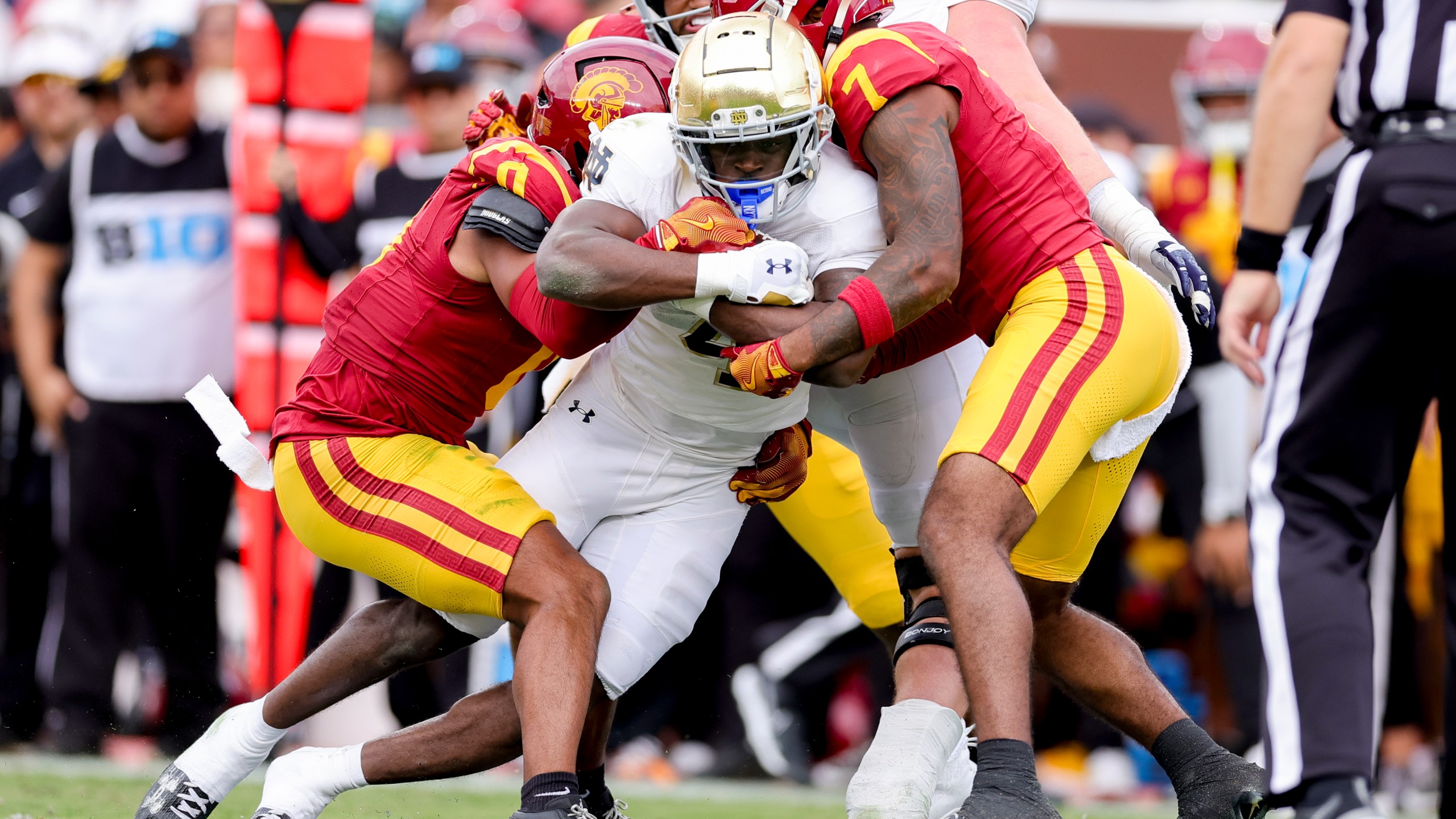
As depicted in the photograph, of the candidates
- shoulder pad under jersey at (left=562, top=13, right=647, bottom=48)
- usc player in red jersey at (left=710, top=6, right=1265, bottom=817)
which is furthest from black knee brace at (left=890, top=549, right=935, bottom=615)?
shoulder pad under jersey at (left=562, top=13, right=647, bottom=48)

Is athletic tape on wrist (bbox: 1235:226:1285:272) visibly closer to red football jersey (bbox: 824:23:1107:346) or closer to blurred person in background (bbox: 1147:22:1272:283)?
red football jersey (bbox: 824:23:1107:346)

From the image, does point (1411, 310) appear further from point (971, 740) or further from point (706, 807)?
point (706, 807)

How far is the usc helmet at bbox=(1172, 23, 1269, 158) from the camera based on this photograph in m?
6.85

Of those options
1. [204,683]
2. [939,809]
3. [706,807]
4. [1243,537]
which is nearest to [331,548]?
[939,809]

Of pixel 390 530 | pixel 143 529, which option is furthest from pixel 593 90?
pixel 143 529

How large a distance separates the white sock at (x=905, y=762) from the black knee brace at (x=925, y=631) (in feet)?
0.62

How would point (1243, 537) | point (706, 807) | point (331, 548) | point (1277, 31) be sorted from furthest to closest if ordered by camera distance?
point (1243, 537) → point (706, 807) → point (331, 548) → point (1277, 31)

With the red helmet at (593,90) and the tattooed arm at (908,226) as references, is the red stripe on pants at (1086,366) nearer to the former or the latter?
the tattooed arm at (908,226)

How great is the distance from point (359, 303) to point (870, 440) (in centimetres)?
124

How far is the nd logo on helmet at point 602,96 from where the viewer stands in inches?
146

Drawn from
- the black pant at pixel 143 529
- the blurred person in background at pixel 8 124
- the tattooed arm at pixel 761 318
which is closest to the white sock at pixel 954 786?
the tattooed arm at pixel 761 318

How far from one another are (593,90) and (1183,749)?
77.5 inches

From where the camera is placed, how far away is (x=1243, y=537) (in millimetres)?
5996

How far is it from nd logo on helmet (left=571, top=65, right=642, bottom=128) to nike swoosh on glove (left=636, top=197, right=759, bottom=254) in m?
0.43
